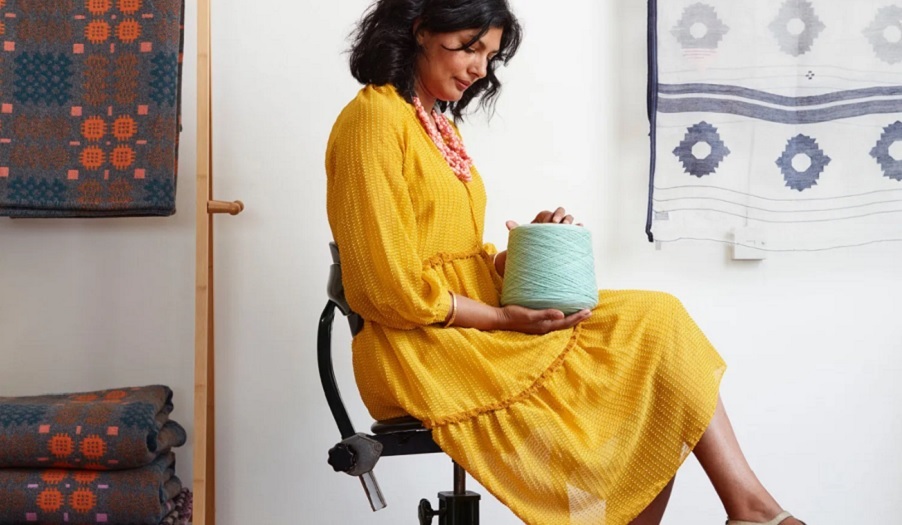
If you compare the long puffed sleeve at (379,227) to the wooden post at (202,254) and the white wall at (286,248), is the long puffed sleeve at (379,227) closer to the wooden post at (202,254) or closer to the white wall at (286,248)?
the wooden post at (202,254)

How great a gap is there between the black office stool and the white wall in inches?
22.3

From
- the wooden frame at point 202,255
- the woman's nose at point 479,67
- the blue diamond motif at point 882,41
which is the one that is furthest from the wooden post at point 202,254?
the blue diamond motif at point 882,41

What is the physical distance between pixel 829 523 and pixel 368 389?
121cm

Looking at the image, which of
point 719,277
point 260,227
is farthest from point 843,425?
point 260,227

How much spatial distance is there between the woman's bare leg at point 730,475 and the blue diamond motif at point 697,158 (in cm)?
81

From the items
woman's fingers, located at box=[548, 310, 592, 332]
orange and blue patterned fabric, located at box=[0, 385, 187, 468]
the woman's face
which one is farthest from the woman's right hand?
orange and blue patterned fabric, located at box=[0, 385, 187, 468]

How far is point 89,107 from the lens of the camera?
5.52 feet

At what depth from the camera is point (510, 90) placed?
6.37 feet

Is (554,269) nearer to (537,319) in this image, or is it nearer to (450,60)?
Result: (537,319)

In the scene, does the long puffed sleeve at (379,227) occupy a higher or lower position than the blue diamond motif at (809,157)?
lower

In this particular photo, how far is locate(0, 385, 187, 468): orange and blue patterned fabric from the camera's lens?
1566mm

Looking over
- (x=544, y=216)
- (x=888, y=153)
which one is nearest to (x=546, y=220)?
(x=544, y=216)

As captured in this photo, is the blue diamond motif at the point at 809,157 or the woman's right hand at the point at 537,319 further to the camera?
the blue diamond motif at the point at 809,157

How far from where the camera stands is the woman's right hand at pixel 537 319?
4.17 feet
